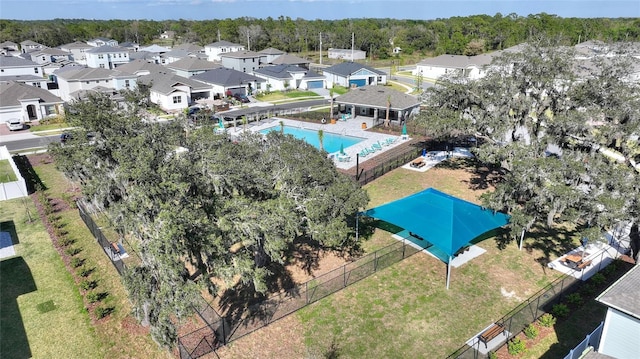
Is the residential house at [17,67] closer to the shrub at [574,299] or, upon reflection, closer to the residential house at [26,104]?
the residential house at [26,104]

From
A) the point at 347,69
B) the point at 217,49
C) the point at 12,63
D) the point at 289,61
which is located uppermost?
the point at 217,49

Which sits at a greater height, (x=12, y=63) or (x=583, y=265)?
(x=12, y=63)

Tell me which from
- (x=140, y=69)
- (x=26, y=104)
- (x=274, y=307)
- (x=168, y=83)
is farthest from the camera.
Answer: (x=140, y=69)

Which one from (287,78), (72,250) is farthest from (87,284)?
(287,78)

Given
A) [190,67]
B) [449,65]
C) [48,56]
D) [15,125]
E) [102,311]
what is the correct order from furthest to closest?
1. [48,56]
2. [449,65]
3. [190,67]
4. [15,125]
5. [102,311]

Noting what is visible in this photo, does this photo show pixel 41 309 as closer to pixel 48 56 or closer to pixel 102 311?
pixel 102 311

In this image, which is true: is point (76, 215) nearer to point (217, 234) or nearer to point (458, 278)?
point (217, 234)
